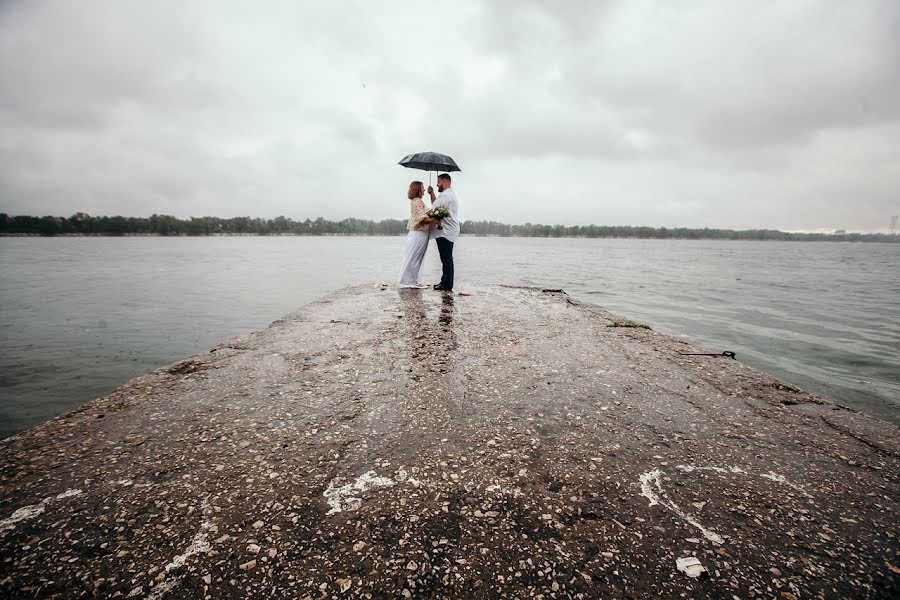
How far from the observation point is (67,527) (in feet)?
7.11

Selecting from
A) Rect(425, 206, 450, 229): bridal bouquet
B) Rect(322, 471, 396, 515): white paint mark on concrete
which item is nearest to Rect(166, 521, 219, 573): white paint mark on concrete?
Rect(322, 471, 396, 515): white paint mark on concrete

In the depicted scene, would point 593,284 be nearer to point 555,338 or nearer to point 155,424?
point 555,338

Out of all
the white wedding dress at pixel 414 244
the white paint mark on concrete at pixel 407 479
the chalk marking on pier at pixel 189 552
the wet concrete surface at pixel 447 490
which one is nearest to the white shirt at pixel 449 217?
the white wedding dress at pixel 414 244

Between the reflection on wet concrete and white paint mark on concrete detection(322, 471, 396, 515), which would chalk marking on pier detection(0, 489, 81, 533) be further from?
the reflection on wet concrete

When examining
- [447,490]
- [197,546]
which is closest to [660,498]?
[447,490]

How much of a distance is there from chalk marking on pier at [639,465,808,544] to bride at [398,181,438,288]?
8980 millimetres

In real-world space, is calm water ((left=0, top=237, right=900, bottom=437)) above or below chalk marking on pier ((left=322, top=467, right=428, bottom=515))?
below

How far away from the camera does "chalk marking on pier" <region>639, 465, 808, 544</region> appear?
229 centimetres

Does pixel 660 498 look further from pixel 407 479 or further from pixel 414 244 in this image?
pixel 414 244

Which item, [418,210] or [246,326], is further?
[418,210]

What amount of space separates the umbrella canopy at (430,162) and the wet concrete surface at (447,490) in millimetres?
7694

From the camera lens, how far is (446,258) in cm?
1161

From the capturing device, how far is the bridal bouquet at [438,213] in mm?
10442

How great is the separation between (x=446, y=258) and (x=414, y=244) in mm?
1145
